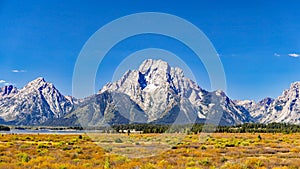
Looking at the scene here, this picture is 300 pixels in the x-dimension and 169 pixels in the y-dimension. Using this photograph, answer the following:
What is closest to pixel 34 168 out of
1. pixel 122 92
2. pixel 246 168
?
pixel 246 168

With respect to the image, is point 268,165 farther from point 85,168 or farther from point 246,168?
point 85,168

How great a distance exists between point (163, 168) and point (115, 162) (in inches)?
196

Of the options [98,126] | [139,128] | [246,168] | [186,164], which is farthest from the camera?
[139,128]

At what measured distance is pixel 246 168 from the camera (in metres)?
25.1

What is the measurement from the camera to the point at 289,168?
25.2 metres

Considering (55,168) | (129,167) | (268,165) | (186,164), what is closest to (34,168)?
(55,168)

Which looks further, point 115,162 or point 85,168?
point 115,162

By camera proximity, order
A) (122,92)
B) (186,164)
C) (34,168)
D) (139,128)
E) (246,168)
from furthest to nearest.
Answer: (139,128), (122,92), (186,164), (246,168), (34,168)

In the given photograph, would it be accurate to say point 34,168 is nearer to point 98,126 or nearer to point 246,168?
point 246,168

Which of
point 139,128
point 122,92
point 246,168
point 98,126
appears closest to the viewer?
point 246,168

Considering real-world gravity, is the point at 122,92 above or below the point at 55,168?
above

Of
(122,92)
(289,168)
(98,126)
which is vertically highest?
Answer: (122,92)

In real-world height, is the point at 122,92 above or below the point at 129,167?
above

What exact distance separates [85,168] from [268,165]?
14.2 m
